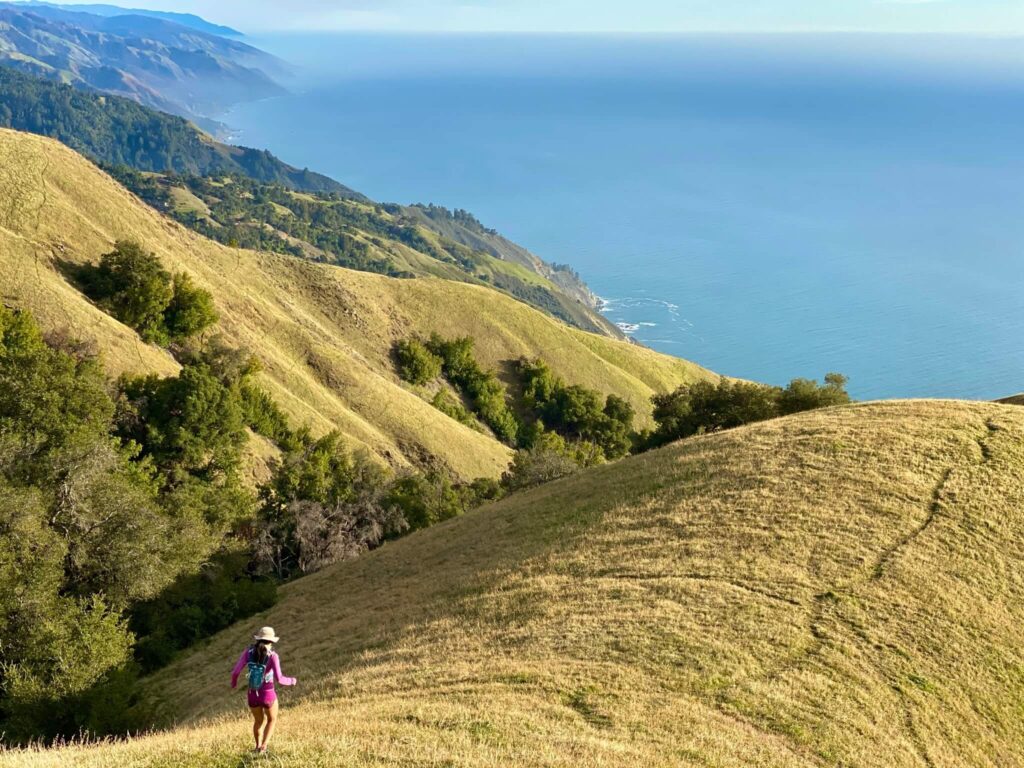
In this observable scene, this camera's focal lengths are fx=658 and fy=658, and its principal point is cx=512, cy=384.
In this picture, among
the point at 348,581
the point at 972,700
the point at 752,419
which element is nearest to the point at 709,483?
the point at 972,700

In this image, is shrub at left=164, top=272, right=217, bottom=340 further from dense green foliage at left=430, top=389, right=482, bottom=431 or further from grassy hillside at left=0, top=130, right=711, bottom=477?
dense green foliage at left=430, top=389, right=482, bottom=431

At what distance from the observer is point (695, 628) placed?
19.0 meters

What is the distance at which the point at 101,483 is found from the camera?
29.4m

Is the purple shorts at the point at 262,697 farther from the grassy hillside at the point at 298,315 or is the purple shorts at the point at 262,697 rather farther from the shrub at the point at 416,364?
the shrub at the point at 416,364

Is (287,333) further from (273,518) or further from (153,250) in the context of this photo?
(273,518)

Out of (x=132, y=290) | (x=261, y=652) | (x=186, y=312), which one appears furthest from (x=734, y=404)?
(x=132, y=290)

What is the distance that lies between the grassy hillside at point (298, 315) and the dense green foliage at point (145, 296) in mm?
2075

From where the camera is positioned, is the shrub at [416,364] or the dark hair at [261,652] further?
the shrub at [416,364]

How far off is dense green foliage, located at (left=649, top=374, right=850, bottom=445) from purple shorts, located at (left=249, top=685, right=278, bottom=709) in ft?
143

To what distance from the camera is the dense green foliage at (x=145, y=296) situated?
5294cm

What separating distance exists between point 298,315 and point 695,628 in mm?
68225

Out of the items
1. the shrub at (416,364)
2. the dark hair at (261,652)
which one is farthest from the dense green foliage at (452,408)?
the dark hair at (261,652)

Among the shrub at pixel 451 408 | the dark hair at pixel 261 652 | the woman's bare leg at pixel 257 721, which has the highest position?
the shrub at pixel 451 408

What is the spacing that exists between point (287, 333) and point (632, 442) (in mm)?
45905
